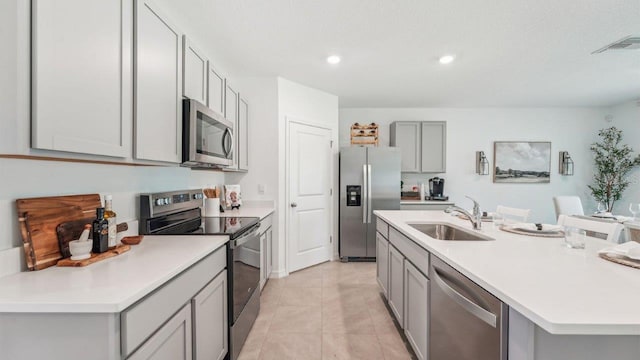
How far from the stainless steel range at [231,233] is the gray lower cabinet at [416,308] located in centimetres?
115

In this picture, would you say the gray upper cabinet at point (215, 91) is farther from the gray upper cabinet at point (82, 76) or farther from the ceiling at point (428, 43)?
the gray upper cabinet at point (82, 76)

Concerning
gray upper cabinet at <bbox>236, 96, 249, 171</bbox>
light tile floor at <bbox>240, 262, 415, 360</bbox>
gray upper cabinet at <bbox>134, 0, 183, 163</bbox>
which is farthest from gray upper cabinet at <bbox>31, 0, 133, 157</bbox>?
gray upper cabinet at <bbox>236, 96, 249, 171</bbox>

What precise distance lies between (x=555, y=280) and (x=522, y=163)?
198 inches

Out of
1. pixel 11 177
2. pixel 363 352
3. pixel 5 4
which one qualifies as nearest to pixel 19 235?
pixel 11 177

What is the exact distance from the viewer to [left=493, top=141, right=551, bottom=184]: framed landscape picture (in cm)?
504

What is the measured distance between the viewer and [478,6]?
81.9 inches

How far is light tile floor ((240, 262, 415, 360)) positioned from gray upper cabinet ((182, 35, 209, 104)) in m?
1.86

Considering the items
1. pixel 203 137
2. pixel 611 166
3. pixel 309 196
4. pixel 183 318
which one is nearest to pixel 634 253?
pixel 183 318

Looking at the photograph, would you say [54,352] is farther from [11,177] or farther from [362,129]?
[362,129]

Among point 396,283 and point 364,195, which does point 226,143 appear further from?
point 364,195

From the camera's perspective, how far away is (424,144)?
4816 millimetres

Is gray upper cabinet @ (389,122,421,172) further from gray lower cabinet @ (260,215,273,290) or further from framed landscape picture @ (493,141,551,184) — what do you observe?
gray lower cabinet @ (260,215,273,290)

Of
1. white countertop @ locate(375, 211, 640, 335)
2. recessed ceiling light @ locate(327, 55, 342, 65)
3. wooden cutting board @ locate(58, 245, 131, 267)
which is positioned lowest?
white countertop @ locate(375, 211, 640, 335)

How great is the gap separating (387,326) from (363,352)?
42 centimetres
